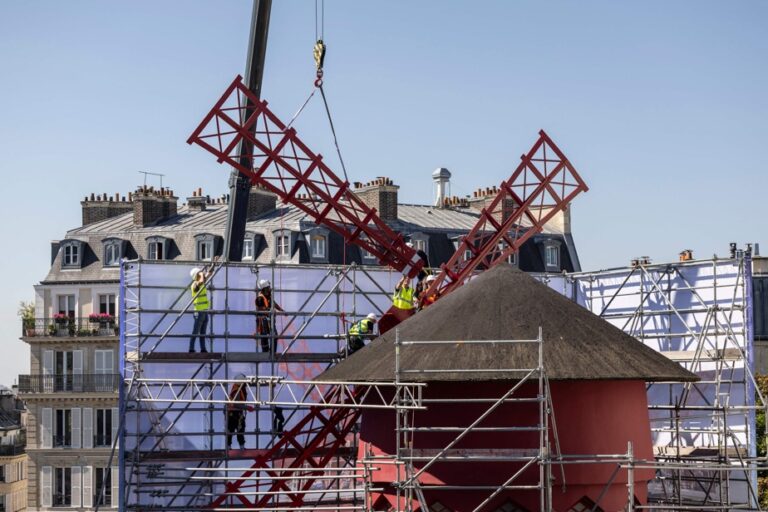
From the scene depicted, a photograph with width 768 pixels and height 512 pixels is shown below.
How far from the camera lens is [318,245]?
74.0m

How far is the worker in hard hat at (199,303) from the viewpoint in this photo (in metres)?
43.1

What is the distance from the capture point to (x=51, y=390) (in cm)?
7562

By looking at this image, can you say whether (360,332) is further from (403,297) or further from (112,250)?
(112,250)

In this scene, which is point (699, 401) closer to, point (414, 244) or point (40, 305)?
point (414, 244)

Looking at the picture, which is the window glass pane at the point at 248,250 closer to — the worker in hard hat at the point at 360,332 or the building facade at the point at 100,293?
the building facade at the point at 100,293

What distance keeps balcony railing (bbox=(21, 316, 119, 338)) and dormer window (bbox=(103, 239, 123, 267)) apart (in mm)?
2756

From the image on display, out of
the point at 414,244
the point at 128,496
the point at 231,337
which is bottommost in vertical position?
the point at 128,496

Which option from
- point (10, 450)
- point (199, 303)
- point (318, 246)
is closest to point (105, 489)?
point (318, 246)

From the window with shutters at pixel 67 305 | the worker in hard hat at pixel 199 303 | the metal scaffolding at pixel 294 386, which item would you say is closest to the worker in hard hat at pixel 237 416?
the metal scaffolding at pixel 294 386

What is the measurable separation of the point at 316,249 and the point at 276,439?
97.9ft

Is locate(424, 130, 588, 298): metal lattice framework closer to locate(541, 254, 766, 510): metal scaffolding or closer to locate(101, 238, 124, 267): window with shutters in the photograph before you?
locate(541, 254, 766, 510): metal scaffolding

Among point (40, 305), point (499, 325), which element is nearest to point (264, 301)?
point (499, 325)

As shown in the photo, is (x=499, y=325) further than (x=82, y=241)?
No

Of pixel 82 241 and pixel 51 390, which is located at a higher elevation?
pixel 82 241
